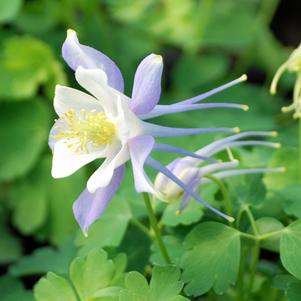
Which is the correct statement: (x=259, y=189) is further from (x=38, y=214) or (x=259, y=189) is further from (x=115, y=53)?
(x=115, y=53)

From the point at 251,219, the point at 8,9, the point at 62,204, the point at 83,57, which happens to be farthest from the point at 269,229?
the point at 8,9

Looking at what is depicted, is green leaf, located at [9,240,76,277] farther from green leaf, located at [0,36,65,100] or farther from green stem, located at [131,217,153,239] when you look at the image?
green leaf, located at [0,36,65,100]

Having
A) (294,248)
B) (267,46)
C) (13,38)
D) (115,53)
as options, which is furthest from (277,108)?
(294,248)

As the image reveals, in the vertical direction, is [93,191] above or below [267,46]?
above

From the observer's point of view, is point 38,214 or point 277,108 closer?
point 38,214

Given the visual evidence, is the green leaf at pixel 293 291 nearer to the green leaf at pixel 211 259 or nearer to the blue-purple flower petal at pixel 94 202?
the green leaf at pixel 211 259

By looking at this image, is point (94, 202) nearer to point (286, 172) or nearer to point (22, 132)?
point (286, 172)

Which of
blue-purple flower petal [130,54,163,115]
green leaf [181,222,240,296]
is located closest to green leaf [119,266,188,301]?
green leaf [181,222,240,296]
